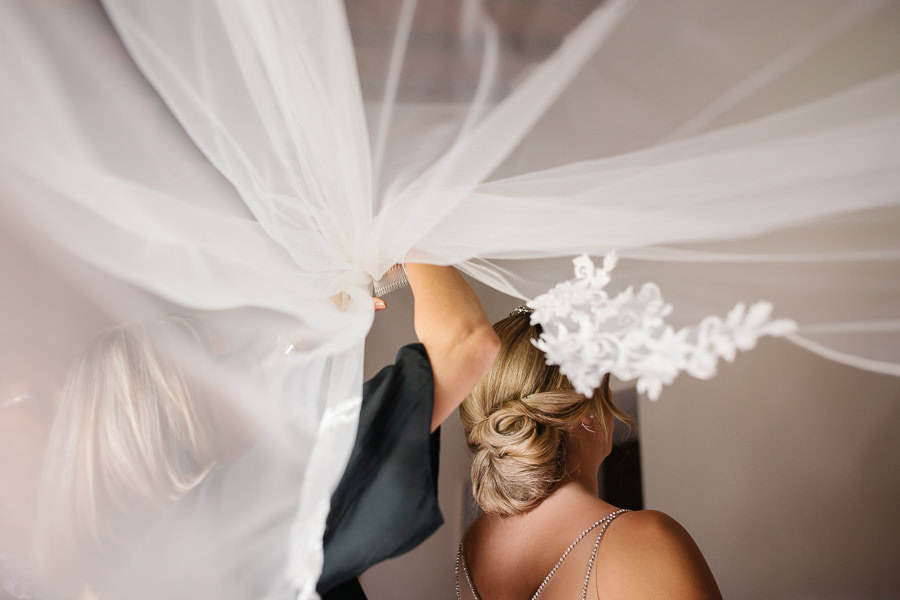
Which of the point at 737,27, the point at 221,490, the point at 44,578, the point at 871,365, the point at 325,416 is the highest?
the point at 737,27

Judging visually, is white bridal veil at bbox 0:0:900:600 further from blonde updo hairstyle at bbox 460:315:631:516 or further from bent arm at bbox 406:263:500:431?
blonde updo hairstyle at bbox 460:315:631:516

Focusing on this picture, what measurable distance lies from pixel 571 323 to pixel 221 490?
0.45 metres

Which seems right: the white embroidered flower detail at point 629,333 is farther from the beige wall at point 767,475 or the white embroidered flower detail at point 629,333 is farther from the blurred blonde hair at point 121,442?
the beige wall at point 767,475

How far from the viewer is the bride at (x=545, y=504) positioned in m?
0.95

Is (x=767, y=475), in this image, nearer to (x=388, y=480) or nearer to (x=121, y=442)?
(x=388, y=480)

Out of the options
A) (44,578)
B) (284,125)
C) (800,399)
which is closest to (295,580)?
(44,578)

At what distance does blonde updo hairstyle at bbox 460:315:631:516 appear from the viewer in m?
1.11

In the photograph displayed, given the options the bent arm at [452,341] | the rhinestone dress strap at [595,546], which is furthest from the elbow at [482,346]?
the rhinestone dress strap at [595,546]

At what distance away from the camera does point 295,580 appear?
0.62 m

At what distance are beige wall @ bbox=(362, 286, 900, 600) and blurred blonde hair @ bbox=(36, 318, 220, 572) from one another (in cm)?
123

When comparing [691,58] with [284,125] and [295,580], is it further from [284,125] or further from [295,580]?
[295,580]

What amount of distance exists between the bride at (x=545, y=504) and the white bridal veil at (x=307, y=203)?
1.34ft

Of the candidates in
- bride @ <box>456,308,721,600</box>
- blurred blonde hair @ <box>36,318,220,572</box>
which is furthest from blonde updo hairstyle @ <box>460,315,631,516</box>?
blurred blonde hair @ <box>36,318,220,572</box>

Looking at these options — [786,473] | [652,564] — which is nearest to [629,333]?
[652,564]
